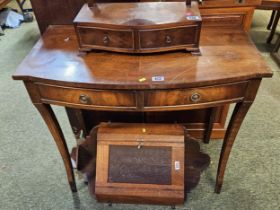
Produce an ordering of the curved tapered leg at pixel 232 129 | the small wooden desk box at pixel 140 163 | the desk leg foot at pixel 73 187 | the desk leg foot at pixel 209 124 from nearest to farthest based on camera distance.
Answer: the curved tapered leg at pixel 232 129 < the small wooden desk box at pixel 140 163 < the desk leg foot at pixel 73 187 < the desk leg foot at pixel 209 124

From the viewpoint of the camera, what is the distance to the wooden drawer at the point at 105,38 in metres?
0.85

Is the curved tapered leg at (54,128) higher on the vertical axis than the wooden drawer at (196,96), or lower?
lower

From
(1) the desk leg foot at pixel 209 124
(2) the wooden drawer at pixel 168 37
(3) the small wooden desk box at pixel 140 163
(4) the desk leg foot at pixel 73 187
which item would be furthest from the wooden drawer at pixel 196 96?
(4) the desk leg foot at pixel 73 187

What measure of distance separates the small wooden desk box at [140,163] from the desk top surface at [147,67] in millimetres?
396

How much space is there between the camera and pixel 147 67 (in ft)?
2.75

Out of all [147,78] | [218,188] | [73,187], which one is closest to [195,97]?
[147,78]

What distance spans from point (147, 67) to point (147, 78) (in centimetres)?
7

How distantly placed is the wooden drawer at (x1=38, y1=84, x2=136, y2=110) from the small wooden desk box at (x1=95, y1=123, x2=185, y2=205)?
1.08ft

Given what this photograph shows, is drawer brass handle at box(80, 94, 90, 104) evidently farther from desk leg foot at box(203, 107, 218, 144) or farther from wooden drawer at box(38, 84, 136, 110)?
desk leg foot at box(203, 107, 218, 144)

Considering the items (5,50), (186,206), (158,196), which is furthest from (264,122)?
(5,50)

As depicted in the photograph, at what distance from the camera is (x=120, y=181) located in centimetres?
117

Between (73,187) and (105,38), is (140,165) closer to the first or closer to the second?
(73,187)

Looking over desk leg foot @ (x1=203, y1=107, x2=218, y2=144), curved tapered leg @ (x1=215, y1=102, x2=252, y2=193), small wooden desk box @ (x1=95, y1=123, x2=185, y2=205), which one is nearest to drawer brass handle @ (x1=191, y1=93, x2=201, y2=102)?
curved tapered leg @ (x1=215, y1=102, x2=252, y2=193)

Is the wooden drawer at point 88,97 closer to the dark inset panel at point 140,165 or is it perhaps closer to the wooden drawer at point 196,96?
the wooden drawer at point 196,96
